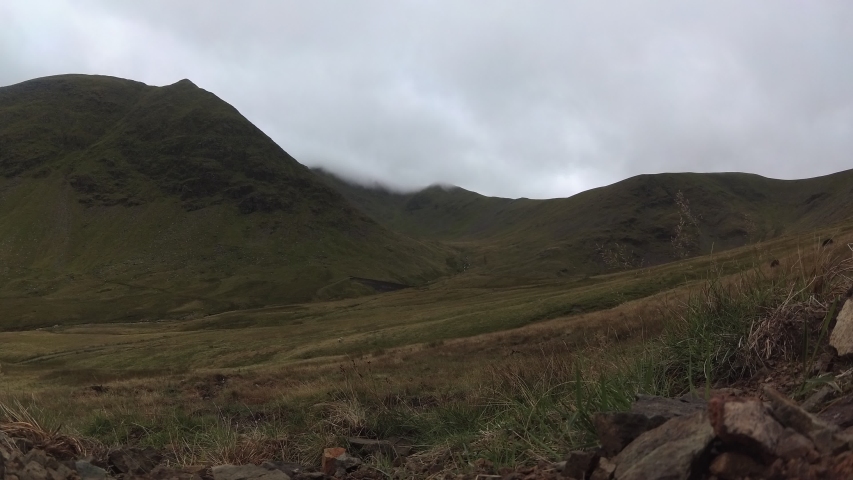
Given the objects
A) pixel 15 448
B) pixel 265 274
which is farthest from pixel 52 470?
pixel 265 274

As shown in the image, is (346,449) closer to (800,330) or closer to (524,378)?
(524,378)

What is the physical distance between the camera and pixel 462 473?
5246mm

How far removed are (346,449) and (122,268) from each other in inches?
7537

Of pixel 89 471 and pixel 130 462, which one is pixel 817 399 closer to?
pixel 89 471

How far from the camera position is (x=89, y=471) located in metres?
6.00

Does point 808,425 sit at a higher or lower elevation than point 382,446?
higher

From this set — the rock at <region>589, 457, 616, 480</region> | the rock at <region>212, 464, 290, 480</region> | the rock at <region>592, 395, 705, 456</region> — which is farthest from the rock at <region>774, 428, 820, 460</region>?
the rock at <region>212, 464, 290, 480</region>

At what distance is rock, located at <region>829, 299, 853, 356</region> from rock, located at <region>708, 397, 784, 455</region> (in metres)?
2.15

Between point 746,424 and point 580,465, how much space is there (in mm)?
1278

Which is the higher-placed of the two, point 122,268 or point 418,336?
point 122,268

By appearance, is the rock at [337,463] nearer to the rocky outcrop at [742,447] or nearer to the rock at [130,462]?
the rock at [130,462]

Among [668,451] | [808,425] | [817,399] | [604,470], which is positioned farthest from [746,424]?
[817,399]

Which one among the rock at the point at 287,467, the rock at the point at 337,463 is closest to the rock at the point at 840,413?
the rock at the point at 337,463

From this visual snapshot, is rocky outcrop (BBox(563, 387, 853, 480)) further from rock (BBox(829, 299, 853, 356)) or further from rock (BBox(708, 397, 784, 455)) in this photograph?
rock (BBox(829, 299, 853, 356))
